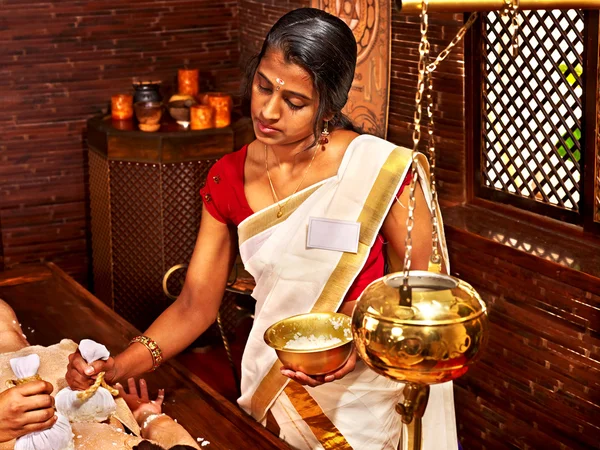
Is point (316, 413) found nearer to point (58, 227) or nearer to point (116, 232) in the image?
point (116, 232)

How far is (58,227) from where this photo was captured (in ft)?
15.6

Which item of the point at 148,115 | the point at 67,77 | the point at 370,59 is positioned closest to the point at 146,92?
the point at 148,115

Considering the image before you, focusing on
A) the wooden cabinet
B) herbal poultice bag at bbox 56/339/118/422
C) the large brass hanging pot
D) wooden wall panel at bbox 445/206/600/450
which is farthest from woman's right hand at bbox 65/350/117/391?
the wooden cabinet

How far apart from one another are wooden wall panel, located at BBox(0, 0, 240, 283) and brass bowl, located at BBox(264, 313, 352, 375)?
10.2 feet

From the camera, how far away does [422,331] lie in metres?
1.06

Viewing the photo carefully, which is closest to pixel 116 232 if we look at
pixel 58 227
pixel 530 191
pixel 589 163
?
pixel 58 227

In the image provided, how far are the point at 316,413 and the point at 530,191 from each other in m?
1.34

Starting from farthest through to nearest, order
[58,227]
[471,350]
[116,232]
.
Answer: [58,227], [116,232], [471,350]

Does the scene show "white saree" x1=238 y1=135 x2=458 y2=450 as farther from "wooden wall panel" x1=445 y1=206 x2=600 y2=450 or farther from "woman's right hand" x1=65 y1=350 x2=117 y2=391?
"wooden wall panel" x1=445 y1=206 x2=600 y2=450

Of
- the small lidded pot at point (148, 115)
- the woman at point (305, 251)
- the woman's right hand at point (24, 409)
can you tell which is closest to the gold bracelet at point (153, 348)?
the woman at point (305, 251)

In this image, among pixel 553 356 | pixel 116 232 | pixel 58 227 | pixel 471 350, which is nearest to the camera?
pixel 471 350

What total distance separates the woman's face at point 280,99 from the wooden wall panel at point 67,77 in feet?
9.39

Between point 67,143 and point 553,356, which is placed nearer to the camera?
point 553,356

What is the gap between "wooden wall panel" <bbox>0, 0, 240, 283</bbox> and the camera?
4.48 m
